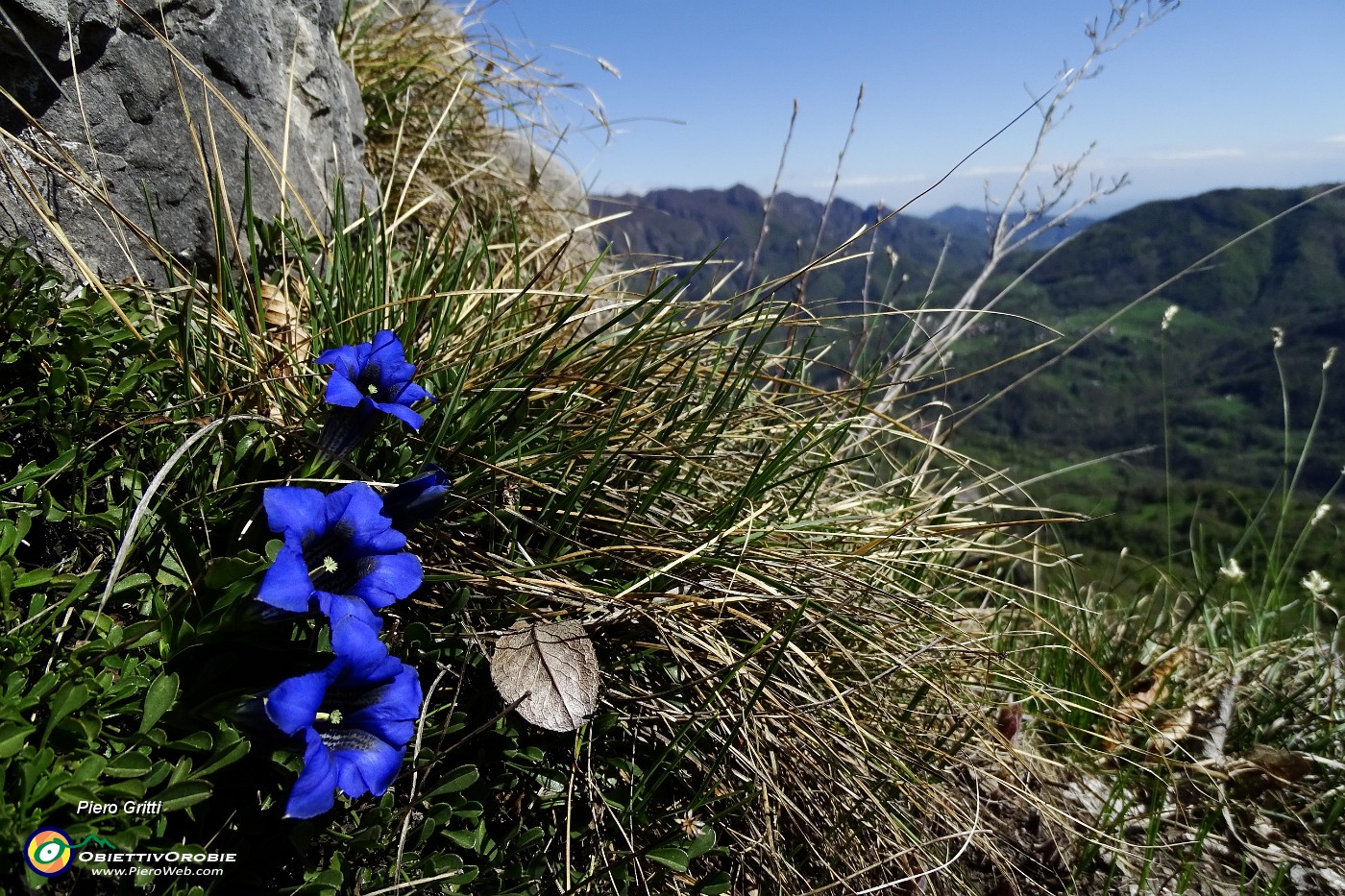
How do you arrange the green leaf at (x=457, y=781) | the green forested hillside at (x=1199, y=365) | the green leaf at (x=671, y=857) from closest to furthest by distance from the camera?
1. the green leaf at (x=457, y=781)
2. the green leaf at (x=671, y=857)
3. the green forested hillside at (x=1199, y=365)

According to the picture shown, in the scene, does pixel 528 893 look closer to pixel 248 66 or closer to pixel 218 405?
pixel 218 405

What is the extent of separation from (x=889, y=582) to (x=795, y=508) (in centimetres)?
34

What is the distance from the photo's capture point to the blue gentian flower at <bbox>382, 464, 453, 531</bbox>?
1.60 m

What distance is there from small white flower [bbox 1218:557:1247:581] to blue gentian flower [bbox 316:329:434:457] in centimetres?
294

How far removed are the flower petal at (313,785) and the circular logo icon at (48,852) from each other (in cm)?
29

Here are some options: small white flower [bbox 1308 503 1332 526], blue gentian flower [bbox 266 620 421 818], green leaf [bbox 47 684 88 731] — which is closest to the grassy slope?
green leaf [bbox 47 684 88 731]

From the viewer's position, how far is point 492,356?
2404 millimetres

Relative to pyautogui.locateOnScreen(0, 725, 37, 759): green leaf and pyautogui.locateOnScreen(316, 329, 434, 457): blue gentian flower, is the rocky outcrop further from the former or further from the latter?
pyautogui.locateOnScreen(0, 725, 37, 759): green leaf

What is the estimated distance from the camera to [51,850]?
46.4 inches

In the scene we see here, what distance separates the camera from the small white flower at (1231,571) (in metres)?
3.19

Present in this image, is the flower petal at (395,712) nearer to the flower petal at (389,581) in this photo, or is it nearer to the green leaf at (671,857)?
the flower petal at (389,581)

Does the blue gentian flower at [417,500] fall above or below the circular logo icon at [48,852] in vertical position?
above

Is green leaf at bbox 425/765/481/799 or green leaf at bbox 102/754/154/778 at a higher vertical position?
green leaf at bbox 102/754/154/778

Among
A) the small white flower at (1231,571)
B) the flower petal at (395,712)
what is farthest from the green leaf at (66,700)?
the small white flower at (1231,571)
